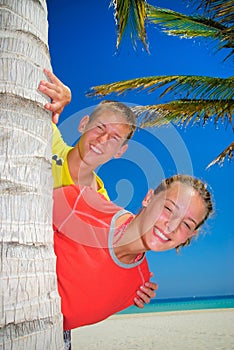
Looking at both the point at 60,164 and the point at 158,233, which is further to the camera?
the point at 60,164

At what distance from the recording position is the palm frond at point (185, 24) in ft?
26.5

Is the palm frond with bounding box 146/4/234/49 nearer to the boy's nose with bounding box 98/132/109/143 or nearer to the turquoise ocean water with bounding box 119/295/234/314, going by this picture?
the boy's nose with bounding box 98/132/109/143

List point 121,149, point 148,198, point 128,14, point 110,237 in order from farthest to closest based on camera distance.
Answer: point 128,14 < point 121,149 < point 148,198 < point 110,237

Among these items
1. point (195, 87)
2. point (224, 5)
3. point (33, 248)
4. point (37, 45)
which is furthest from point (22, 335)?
point (195, 87)

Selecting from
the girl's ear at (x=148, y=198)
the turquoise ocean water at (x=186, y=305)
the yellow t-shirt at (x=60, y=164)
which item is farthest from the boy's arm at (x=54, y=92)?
the turquoise ocean water at (x=186, y=305)

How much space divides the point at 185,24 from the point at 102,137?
6456 millimetres

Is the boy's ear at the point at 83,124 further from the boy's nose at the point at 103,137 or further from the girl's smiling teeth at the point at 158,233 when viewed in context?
the girl's smiling teeth at the point at 158,233

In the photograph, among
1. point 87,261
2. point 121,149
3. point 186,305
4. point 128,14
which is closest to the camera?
point 87,261

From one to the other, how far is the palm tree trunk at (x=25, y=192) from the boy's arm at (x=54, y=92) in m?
0.03

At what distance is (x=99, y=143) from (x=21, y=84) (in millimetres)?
1329

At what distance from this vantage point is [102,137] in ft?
8.30

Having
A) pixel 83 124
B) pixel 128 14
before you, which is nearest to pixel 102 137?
pixel 83 124

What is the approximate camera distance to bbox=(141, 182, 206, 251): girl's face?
1.96 metres

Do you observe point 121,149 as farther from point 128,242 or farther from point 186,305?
point 186,305
